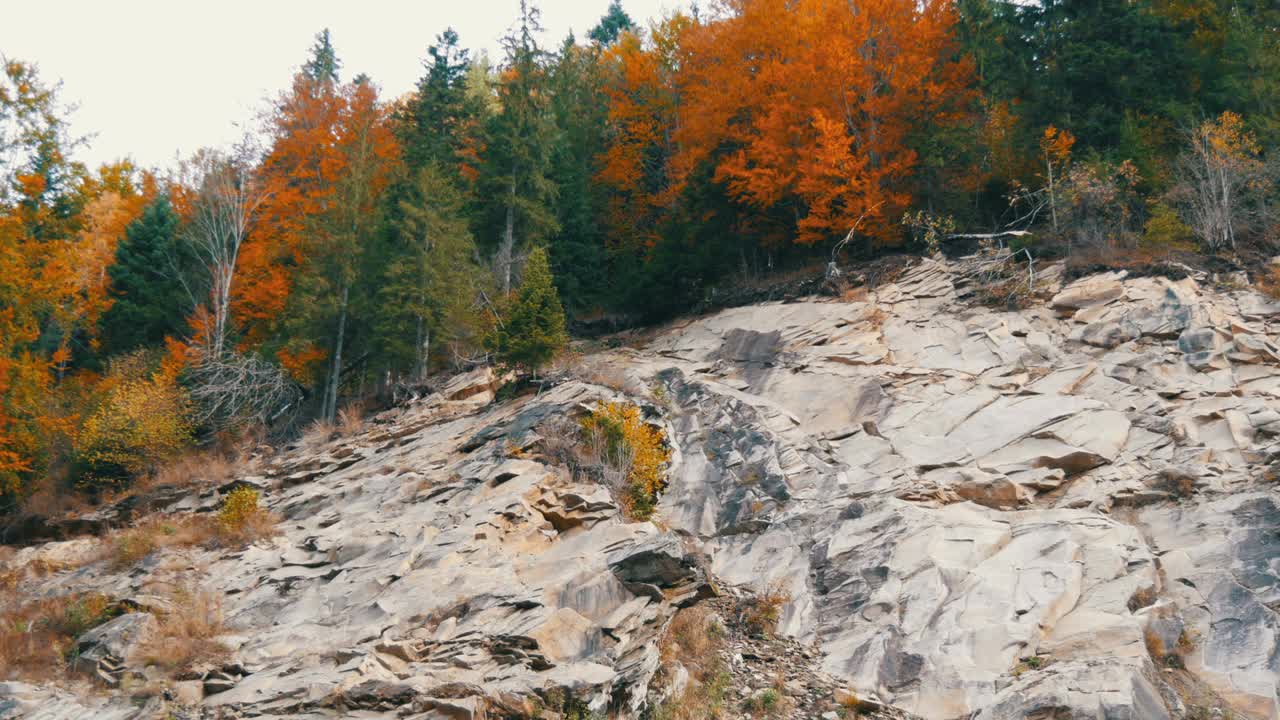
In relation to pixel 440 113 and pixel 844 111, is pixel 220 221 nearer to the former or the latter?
pixel 440 113

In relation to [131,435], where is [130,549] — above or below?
below

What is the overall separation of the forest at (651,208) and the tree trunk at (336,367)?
76 millimetres

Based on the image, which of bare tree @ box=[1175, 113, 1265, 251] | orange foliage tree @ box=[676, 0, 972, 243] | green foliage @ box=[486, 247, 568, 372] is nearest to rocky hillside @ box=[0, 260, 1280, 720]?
green foliage @ box=[486, 247, 568, 372]

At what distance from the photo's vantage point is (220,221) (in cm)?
3197

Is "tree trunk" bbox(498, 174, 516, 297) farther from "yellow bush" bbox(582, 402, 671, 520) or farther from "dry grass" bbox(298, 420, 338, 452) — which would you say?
"yellow bush" bbox(582, 402, 671, 520)

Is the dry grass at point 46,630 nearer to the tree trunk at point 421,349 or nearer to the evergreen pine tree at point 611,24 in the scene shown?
the tree trunk at point 421,349

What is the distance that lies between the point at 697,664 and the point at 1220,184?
1844 cm

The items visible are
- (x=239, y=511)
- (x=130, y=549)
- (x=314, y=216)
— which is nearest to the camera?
(x=130, y=549)

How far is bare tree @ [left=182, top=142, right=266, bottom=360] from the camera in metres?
30.9

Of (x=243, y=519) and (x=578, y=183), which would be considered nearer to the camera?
(x=243, y=519)

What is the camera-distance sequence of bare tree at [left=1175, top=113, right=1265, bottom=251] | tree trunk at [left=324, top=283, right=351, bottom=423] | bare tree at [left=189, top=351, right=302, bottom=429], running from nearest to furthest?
1. bare tree at [left=1175, top=113, right=1265, bottom=251]
2. bare tree at [left=189, top=351, right=302, bottom=429]
3. tree trunk at [left=324, top=283, right=351, bottom=423]

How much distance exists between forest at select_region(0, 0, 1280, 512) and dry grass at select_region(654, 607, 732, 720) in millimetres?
9685

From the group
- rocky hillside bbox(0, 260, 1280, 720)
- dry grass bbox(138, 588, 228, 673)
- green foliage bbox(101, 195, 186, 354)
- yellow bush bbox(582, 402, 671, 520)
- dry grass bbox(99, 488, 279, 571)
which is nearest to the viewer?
rocky hillside bbox(0, 260, 1280, 720)

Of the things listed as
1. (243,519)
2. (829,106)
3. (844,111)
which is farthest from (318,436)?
(844,111)
